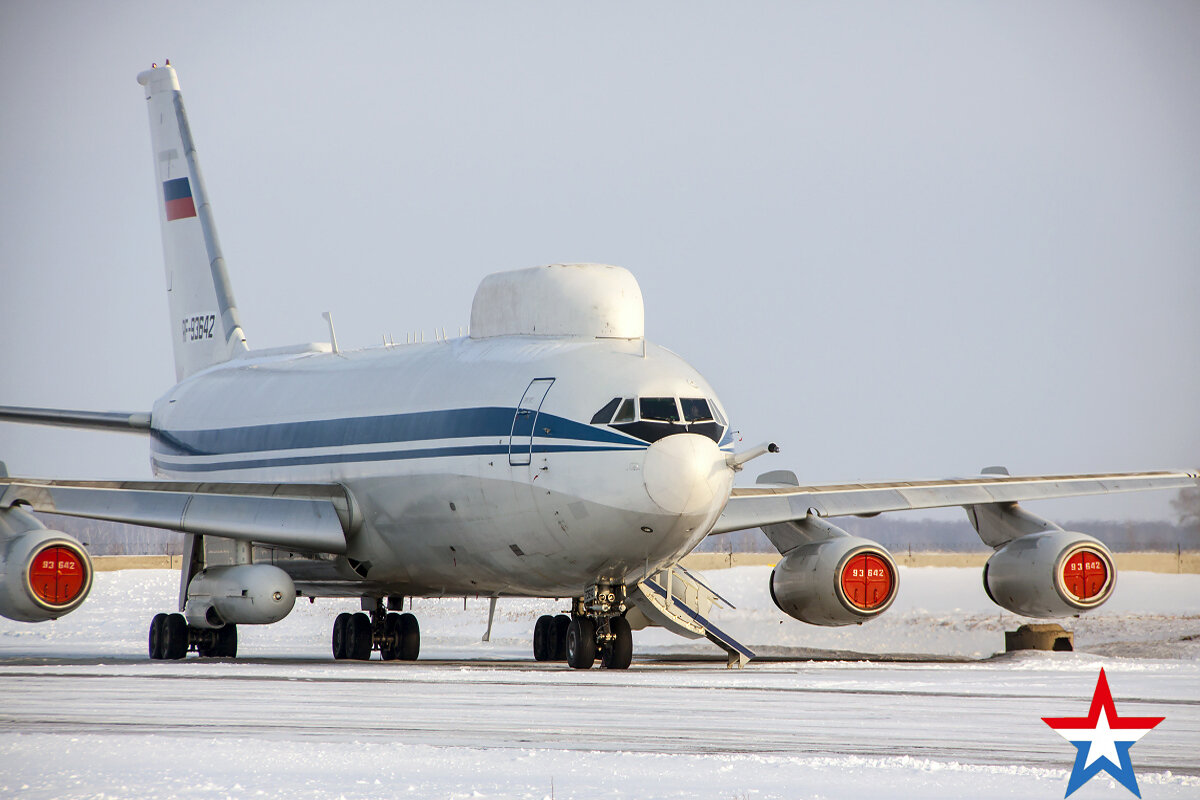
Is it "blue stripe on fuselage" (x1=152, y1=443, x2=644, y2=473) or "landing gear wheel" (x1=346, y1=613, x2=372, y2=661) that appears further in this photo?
"landing gear wheel" (x1=346, y1=613, x2=372, y2=661)

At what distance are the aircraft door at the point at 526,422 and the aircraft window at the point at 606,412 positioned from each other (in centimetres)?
101

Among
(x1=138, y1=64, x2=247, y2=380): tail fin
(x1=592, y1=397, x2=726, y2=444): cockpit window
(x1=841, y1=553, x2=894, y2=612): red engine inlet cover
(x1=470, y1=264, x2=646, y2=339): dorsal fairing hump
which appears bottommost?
(x1=841, y1=553, x2=894, y2=612): red engine inlet cover

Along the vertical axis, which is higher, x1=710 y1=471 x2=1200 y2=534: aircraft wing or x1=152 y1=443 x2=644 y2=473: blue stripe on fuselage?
x1=152 y1=443 x2=644 y2=473: blue stripe on fuselage

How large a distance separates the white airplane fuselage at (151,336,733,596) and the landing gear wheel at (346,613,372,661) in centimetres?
66

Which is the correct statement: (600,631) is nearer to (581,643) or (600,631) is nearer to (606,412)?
(581,643)

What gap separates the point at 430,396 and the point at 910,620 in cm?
1525

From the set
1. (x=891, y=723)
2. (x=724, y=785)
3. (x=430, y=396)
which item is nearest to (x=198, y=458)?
(x=430, y=396)

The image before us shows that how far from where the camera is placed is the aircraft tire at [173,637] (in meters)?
26.6

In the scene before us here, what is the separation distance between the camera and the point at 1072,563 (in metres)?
25.6

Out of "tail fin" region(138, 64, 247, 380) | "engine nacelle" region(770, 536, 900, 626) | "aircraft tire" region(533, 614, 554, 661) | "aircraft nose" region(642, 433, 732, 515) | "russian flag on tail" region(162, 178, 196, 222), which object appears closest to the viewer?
→ "aircraft nose" region(642, 433, 732, 515)

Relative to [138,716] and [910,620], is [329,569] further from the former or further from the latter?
[910,620]

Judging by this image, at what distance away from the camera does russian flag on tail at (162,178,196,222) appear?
36719 mm

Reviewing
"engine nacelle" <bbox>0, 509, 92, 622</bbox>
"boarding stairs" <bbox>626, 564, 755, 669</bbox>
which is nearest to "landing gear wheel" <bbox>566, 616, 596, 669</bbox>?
"boarding stairs" <bbox>626, 564, 755, 669</bbox>

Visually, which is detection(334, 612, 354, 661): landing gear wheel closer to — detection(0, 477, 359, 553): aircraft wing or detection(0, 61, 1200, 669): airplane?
detection(0, 61, 1200, 669): airplane
